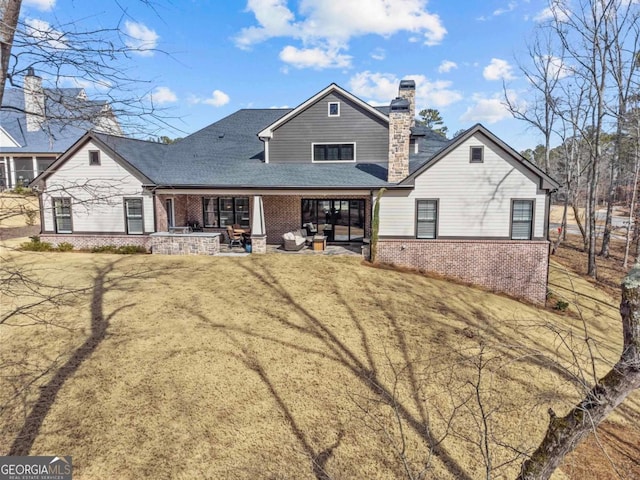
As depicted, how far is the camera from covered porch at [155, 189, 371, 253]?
19625 millimetres

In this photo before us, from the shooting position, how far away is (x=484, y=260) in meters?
16.1

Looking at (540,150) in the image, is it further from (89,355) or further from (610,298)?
(89,355)

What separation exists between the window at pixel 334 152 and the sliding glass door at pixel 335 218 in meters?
2.17

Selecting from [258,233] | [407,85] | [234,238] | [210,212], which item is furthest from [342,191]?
[407,85]

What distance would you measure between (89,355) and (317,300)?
20.8 ft

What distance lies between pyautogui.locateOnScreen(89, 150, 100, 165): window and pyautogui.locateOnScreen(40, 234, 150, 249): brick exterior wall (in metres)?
3.43

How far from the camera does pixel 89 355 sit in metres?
8.59

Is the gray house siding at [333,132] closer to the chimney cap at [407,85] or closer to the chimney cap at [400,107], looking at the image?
the chimney cap at [400,107]

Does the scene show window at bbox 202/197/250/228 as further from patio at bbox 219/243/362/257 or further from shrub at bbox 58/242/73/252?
shrub at bbox 58/242/73/252

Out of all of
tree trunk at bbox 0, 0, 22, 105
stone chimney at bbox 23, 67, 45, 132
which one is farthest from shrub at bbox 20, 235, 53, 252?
tree trunk at bbox 0, 0, 22, 105

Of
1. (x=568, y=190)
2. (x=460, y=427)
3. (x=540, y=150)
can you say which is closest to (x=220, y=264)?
(x=460, y=427)

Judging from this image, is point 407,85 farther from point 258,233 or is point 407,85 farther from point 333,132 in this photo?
point 258,233

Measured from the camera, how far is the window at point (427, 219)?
16.3 meters
